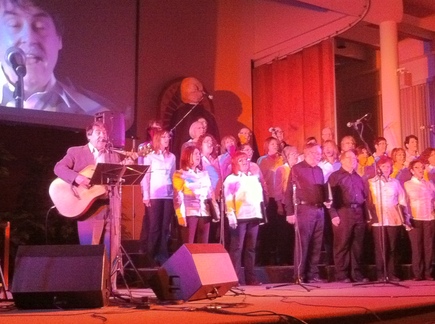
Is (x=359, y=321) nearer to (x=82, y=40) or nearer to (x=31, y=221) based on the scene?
(x=31, y=221)

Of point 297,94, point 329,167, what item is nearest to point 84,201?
point 329,167

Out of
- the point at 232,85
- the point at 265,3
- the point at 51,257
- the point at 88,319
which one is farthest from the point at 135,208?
the point at 88,319

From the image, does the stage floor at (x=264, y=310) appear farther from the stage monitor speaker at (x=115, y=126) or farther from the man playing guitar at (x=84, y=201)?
the stage monitor speaker at (x=115, y=126)

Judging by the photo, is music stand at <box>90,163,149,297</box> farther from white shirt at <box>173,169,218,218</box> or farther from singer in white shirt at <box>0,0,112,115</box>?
singer in white shirt at <box>0,0,112,115</box>

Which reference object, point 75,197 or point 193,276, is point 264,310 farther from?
point 75,197

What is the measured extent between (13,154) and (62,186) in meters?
3.52

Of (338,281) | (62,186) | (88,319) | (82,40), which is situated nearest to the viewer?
(88,319)

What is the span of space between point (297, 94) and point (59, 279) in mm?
8044

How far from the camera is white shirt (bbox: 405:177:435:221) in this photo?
8.11 m

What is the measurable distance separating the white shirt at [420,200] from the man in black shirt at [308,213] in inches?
57.0

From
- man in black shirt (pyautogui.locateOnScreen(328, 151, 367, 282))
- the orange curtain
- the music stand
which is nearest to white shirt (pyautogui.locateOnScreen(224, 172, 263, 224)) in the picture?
man in black shirt (pyautogui.locateOnScreen(328, 151, 367, 282))

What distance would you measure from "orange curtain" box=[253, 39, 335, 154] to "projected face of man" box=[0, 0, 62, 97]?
4.67 metres

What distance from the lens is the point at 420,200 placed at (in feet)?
26.7

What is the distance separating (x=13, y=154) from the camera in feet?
27.9
